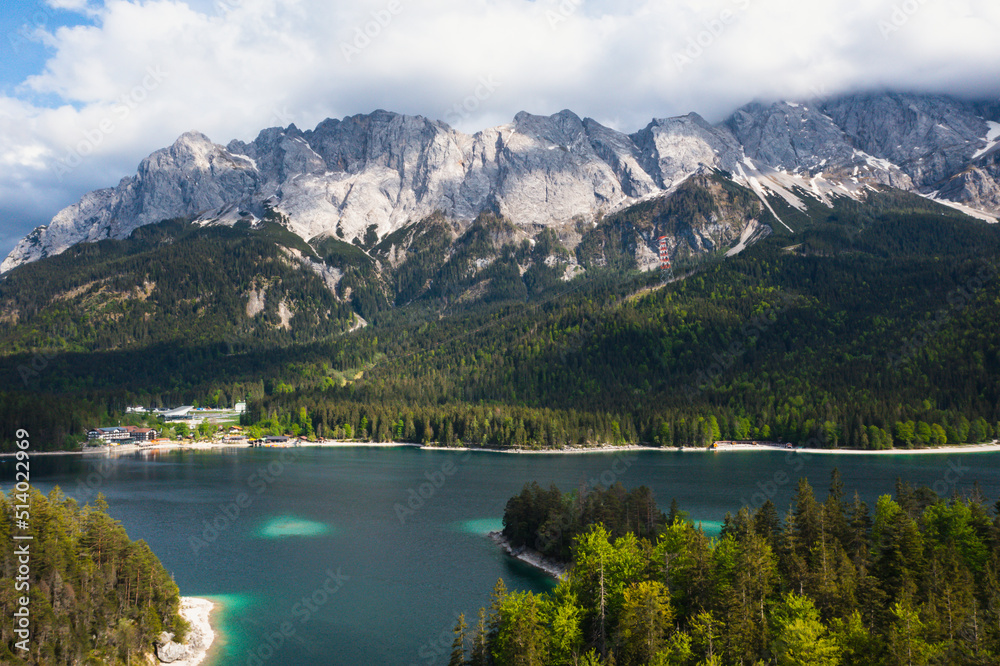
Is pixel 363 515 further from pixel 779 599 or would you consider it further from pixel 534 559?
pixel 779 599

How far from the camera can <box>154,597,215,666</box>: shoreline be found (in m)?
49.7

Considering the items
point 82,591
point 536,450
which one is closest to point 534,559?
point 82,591

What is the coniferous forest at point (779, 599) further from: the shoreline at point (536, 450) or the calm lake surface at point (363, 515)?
the shoreline at point (536, 450)

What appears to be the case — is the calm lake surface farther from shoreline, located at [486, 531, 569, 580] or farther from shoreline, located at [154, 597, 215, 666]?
shoreline, located at [486, 531, 569, 580]

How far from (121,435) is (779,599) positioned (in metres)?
184

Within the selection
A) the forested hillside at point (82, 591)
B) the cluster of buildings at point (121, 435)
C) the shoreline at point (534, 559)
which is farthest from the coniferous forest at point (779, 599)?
the cluster of buildings at point (121, 435)

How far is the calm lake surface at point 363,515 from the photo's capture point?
56.7m

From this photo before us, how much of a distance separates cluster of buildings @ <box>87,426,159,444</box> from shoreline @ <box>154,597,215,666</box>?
140 m

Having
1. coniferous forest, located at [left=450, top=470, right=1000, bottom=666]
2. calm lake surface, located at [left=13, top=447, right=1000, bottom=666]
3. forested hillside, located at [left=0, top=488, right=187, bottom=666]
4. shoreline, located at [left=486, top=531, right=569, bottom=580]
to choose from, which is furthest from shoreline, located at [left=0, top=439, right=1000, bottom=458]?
forested hillside, located at [left=0, top=488, right=187, bottom=666]

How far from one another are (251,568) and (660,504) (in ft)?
152

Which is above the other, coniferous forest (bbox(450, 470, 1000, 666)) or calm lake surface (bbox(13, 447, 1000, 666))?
coniferous forest (bbox(450, 470, 1000, 666))

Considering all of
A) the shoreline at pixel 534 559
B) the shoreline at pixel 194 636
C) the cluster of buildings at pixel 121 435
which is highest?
the cluster of buildings at pixel 121 435

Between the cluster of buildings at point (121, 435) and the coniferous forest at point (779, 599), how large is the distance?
15910 cm

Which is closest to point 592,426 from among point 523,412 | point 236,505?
point 523,412
